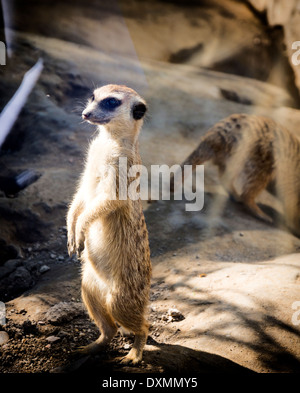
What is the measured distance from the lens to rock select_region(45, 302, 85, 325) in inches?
57.9

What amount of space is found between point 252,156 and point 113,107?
6.78 ft

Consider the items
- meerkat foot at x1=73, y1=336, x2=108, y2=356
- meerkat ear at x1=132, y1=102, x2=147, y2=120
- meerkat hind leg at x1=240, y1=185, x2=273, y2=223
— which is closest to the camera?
meerkat foot at x1=73, y1=336, x2=108, y2=356

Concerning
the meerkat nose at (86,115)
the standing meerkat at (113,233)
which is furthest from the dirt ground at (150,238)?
the meerkat nose at (86,115)

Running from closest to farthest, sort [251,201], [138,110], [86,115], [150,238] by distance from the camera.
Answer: [86,115]
[138,110]
[150,238]
[251,201]

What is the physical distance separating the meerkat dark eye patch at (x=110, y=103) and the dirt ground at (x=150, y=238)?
350mm

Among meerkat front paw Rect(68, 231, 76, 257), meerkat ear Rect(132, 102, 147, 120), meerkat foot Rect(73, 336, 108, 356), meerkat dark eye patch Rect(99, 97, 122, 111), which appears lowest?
meerkat foot Rect(73, 336, 108, 356)

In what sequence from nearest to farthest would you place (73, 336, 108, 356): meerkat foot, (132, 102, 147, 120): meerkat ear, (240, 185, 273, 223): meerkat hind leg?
(73, 336, 108, 356): meerkat foot
(132, 102, 147, 120): meerkat ear
(240, 185, 273, 223): meerkat hind leg

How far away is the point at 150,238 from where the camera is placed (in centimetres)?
213

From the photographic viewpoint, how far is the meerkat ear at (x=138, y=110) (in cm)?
145

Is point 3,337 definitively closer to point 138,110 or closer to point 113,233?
point 113,233

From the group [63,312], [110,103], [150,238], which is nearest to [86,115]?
[110,103]

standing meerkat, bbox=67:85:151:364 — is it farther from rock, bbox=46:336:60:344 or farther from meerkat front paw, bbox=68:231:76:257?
rock, bbox=46:336:60:344

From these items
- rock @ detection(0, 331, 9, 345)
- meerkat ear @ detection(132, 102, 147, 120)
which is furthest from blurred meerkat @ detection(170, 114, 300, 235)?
rock @ detection(0, 331, 9, 345)
